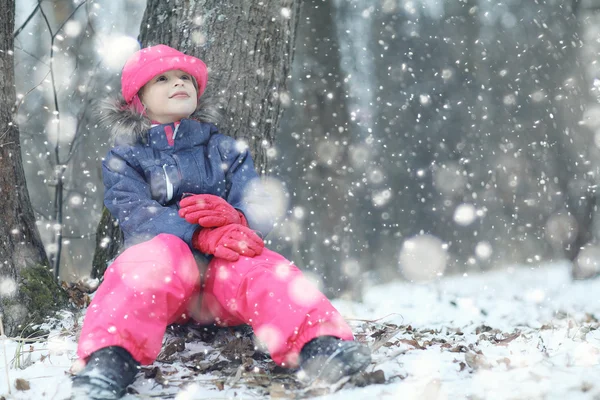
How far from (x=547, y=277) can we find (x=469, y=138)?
87.9 inches

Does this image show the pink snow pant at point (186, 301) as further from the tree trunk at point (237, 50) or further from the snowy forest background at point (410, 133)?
the snowy forest background at point (410, 133)

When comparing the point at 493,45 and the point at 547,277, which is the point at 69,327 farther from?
the point at 493,45

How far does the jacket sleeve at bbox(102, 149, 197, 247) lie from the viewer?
2.32 metres

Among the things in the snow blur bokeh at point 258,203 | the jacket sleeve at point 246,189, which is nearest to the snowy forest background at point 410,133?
the jacket sleeve at point 246,189

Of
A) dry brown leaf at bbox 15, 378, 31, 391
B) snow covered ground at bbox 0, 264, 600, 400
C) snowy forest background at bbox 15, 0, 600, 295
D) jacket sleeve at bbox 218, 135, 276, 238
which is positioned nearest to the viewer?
snow covered ground at bbox 0, 264, 600, 400

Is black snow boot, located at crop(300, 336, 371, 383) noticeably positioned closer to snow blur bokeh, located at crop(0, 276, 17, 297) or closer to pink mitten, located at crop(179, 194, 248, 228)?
pink mitten, located at crop(179, 194, 248, 228)

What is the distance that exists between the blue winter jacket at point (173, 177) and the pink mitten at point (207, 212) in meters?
0.12

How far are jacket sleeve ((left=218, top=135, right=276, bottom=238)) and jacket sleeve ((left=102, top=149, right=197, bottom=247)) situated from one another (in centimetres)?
30

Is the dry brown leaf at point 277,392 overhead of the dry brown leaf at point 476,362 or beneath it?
beneath

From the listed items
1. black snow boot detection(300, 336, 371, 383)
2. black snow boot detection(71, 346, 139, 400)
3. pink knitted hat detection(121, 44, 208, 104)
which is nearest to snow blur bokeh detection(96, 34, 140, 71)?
pink knitted hat detection(121, 44, 208, 104)

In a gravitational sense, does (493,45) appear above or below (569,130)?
above

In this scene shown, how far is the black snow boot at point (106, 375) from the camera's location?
1.66 meters

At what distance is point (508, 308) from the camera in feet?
18.0

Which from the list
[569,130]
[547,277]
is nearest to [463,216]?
[547,277]
